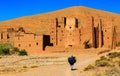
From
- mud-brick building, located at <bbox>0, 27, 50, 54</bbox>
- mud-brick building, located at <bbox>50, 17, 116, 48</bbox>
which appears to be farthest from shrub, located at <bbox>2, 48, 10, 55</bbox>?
mud-brick building, located at <bbox>50, 17, 116, 48</bbox>

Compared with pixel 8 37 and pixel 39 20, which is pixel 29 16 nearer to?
pixel 39 20

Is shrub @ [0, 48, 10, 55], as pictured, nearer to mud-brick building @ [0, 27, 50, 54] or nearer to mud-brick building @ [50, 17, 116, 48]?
mud-brick building @ [0, 27, 50, 54]

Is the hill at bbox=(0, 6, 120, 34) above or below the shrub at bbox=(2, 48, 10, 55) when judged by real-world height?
above

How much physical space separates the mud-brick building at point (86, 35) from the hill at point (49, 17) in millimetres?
46906

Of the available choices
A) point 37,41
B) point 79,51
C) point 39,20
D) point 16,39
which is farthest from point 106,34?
point 39,20

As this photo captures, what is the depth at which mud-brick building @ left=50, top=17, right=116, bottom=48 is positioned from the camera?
220 feet

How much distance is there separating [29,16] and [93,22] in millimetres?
82671

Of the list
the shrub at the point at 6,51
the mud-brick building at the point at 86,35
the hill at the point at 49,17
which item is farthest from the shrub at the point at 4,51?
the hill at the point at 49,17

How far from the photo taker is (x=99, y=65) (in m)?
33.1

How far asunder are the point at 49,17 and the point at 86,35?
75122mm

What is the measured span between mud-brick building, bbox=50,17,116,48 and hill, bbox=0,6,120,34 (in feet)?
154

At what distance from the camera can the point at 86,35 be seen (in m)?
67.9

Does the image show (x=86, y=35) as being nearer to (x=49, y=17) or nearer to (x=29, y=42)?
(x=29, y=42)

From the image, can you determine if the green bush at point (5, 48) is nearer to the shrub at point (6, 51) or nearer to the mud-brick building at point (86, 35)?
the shrub at point (6, 51)
